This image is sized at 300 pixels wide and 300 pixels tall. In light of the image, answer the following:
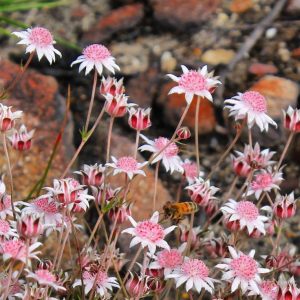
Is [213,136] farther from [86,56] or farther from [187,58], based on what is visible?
[86,56]

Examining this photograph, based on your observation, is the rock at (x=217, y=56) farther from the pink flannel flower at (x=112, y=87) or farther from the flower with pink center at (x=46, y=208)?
the flower with pink center at (x=46, y=208)

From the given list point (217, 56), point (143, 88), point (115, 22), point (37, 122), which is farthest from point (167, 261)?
point (115, 22)

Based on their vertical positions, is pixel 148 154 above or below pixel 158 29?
below

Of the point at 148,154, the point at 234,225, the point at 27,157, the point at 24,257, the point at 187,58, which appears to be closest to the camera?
the point at 24,257

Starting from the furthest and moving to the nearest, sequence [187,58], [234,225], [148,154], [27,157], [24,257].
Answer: [187,58] < [148,154] < [27,157] < [234,225] < [24,257]

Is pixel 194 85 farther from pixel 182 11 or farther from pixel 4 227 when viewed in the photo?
pixel 182 11

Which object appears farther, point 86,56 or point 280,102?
point 280,102

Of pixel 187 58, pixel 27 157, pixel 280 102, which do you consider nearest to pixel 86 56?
pixel 27 157

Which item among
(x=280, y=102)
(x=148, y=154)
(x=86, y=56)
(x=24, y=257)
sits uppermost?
(x=86, y=56)
